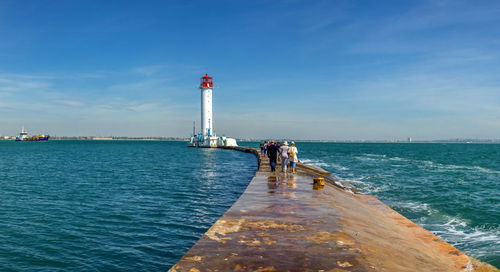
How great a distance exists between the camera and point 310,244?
21.0 ft

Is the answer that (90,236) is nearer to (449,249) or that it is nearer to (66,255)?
(66,255)

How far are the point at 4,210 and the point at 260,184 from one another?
36.0ft

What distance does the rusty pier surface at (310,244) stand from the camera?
17.7ft

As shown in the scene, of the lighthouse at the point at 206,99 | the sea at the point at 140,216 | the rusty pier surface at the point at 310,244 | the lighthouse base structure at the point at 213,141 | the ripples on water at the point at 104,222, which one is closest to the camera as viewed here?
the rusty pier surface at the point at 310,244

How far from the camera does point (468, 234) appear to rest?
1216 cm

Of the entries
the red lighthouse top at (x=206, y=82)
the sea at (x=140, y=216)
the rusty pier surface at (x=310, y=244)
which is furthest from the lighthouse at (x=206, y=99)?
the rusty pier surface at (x=310, y=244)

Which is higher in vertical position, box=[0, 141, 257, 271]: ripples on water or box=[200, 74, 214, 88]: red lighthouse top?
box=[200, 74, 214, 88]: red lighthouse top

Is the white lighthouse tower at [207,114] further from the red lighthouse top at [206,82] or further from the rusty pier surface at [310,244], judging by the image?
the rusty pier surface at [310,244]

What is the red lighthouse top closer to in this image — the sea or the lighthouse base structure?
the lighthouse base structure

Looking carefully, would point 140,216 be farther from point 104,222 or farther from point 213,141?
point 213,141

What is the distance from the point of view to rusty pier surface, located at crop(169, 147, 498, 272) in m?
5.41

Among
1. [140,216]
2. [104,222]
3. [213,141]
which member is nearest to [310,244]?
[140,216]

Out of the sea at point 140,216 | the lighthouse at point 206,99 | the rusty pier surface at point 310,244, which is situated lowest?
the sea at point 140,216

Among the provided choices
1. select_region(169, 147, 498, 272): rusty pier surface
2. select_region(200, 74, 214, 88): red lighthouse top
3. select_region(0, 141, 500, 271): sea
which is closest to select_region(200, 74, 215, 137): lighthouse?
select_region(200, 74, 214, 88): red lighthouse top
